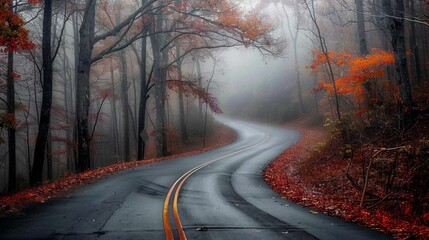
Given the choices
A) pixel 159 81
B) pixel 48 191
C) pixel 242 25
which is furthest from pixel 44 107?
pixel 242 25

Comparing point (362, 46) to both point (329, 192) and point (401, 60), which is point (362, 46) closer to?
point (401, 60)

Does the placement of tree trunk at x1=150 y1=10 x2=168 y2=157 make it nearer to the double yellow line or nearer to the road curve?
the double yellow line

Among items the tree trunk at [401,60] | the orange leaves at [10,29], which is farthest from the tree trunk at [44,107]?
the tree trunk at [401,60]

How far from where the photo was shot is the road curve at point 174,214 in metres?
6.89

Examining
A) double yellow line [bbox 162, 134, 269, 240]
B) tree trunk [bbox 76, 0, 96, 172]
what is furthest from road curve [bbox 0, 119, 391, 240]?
tree trunk [bbox 76, 0, 96, 172]

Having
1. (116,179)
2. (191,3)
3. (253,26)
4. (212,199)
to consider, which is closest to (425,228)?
(212,199)

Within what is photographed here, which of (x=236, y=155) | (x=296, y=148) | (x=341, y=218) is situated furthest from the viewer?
(x=296, y=148)

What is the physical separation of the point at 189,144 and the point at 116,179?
839 inches

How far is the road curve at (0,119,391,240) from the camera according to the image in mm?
6891

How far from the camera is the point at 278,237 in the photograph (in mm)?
6770

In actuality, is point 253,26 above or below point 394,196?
above

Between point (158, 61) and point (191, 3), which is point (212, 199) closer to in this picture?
point (191, 3)

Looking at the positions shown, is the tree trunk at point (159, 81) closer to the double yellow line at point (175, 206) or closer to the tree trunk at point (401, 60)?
the double yellow line at point (175, 206)

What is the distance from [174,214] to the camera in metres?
8.52
